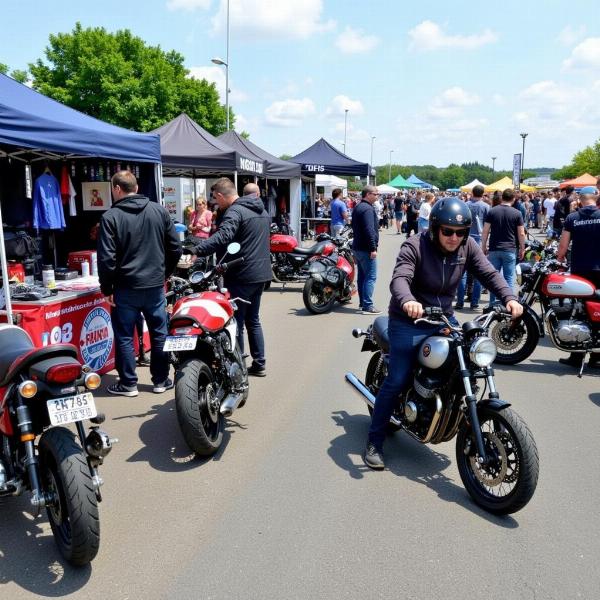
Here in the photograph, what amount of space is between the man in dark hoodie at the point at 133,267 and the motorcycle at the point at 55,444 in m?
2.09

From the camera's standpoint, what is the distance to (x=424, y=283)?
3.98m

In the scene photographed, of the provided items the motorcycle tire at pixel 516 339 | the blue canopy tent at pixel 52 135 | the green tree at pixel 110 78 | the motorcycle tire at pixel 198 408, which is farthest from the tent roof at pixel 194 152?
the green tree at pixel 110 78

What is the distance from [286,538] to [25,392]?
153cm

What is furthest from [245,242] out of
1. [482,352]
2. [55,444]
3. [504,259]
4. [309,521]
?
[504,259]

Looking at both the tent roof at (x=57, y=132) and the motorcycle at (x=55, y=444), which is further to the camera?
the tent roof at (x=57, y=132)

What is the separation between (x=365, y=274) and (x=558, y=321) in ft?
11.3

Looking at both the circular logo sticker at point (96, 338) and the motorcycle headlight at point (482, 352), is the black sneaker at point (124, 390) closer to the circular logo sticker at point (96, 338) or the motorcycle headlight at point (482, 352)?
the circular logo sticker at point (96, 338)

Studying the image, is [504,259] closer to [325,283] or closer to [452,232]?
[325,283]

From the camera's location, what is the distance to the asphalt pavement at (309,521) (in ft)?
9.37

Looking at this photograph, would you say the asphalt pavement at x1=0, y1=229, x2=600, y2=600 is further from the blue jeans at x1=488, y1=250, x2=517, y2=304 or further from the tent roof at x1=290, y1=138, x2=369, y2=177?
the tent roof at x1=290, y1=138, x2=369, y2=177

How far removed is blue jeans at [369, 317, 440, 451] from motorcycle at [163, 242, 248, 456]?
111 centimetres

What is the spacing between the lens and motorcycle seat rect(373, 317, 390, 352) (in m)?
4.34

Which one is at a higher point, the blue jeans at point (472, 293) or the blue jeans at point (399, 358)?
the blue jeans at point (399, 358)

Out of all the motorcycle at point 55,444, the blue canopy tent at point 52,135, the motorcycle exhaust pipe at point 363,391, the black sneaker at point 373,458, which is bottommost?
the black sneaker at point 373,458
